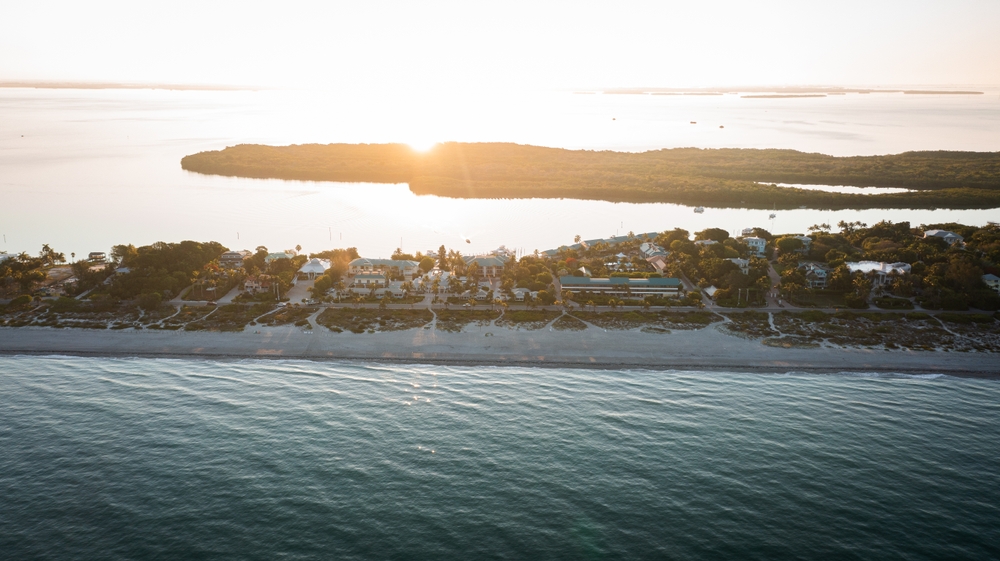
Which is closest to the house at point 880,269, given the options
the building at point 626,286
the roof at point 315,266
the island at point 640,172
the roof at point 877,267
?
the roof at point 877,267

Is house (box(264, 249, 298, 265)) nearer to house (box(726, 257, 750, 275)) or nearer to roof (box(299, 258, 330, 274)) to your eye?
roof (box(299, 258, 330, 274))

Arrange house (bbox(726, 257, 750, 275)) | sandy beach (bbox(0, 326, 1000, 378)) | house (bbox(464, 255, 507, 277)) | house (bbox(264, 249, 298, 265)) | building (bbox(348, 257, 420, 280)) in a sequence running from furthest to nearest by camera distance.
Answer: house (bbox(264, 249, 298, 265))
house (bbox(464, 255, 507, 277))
building (bbox(348, 257, 420, 280))
house (bbox(726, 257, 750, 275))
sandy beach (bbox(0, 326, 1000, 378))

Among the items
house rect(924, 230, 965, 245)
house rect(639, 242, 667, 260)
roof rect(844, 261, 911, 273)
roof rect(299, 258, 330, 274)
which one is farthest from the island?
roof rect(299, 258, 330, 274)

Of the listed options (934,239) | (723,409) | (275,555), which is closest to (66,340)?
(275,555)

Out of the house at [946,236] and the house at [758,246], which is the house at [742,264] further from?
the house at [946,236]

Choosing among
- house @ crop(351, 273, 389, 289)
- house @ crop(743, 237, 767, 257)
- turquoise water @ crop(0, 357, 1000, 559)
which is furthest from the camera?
house @ crop(743, 237, 767, 257)

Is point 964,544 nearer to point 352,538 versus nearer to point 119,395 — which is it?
point 352,538
